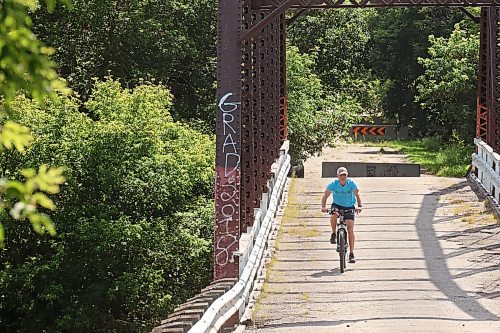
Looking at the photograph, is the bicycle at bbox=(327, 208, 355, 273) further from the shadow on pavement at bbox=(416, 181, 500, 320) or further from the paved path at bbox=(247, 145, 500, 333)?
the shadow on pavement at bbox=(416, 181, 500, 320)

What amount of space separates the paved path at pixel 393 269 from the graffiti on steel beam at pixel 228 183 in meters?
0.88

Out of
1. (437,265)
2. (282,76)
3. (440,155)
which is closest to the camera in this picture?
(437,265)

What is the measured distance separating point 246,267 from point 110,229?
9198 millimetres

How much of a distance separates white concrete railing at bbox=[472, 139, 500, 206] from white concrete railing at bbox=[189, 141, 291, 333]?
4.28 metres

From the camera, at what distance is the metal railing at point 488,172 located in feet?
70.6

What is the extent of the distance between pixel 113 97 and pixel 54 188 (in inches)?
916

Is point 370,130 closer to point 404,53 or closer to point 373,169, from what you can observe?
point 404,53

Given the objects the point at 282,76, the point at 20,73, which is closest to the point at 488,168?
the point at 282,76

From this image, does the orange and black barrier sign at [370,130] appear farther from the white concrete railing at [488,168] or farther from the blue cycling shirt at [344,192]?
the blue cycling shirt at [344,192]

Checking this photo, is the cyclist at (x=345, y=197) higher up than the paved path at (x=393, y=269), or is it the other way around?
the cyclist at (x=345, y=197)

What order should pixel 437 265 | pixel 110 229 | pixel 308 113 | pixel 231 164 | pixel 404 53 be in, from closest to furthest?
pixel 231 164
pixel 437 265
pixel 110 229
pixel 308 113
pixel 404 53

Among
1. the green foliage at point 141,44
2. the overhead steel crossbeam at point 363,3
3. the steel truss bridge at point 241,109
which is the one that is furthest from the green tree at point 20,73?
the green foliage at point 141,44

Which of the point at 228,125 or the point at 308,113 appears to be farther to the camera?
the point at 308,113

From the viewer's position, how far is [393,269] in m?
16.8
